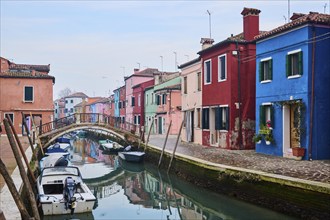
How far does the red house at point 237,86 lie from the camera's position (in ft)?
60.1

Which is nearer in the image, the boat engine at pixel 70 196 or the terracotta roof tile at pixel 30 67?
the boat engine at pixel 70 196

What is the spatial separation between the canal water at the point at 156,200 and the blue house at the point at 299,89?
12.4 feet

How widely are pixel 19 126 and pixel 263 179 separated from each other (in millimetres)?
25041

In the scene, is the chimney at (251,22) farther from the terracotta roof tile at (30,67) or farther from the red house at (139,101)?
the terracotta roof tile at (30,67)

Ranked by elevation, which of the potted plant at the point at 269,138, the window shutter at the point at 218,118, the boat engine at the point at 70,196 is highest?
the window shutter at the point at 218,118

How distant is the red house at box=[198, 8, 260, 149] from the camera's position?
60.1 ft

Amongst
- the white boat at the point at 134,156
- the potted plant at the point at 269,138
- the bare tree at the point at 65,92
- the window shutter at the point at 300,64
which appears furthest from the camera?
the bare tree at the point at 65,92

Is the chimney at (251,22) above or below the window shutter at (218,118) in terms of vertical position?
above

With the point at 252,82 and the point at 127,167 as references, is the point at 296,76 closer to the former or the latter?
the point at 252,82

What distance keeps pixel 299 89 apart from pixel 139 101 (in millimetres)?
29821

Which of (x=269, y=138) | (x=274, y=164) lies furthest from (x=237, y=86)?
(x=274, y=164)

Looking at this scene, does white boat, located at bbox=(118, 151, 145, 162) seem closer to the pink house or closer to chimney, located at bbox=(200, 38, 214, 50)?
chimney, located at bbox=(200, 38, 214, 50)

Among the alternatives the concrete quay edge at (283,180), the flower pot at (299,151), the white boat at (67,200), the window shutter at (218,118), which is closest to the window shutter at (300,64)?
the flower pot at (299,151)

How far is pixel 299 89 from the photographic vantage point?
546 inches
